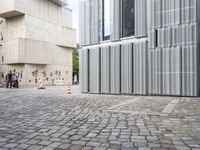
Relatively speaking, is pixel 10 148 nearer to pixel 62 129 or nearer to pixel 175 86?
pixel 62 129

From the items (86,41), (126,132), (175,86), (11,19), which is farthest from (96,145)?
(11,19)

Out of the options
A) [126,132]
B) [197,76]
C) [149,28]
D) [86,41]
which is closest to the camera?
[126,132]

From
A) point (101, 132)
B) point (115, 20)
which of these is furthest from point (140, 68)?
point (101, 132)

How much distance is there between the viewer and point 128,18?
1608 cm

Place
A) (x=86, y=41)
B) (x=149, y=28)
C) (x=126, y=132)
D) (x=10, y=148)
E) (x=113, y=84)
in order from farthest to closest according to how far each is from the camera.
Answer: (x=86, y=41) < (x=113, y=84) < (x=149, y=28) < (x=126, y=132) < (x=10, y=148)

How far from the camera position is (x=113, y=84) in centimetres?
1638

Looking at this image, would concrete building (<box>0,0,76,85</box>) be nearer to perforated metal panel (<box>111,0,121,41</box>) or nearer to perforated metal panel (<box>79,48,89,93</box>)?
perforated metal panel (<box>79,48,89,93</box>)

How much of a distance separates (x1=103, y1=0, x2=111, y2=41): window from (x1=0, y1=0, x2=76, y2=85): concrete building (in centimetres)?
2314

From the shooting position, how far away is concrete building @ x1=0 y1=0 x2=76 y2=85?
37.6 metres

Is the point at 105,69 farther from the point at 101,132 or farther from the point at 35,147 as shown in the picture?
the point at 35,147

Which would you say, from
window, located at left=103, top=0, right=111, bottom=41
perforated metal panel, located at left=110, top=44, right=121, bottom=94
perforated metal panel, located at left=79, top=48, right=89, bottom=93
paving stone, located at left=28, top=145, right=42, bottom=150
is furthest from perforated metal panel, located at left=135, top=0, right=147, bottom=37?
paving stone, located at left=28, top=145, right=42, bottom=150

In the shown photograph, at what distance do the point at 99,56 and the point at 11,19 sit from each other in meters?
27.5

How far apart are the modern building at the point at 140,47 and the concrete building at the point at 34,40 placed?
2187 cm

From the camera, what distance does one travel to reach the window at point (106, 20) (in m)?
17.0
